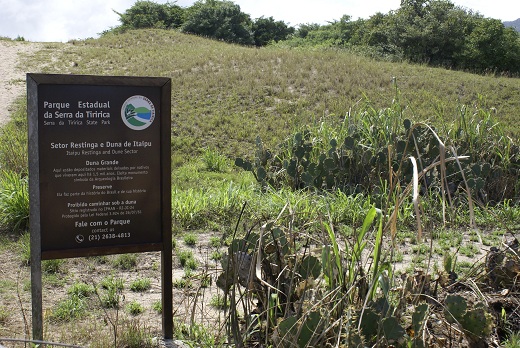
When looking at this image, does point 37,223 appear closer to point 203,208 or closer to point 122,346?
point 122,346

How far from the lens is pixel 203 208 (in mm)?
6918

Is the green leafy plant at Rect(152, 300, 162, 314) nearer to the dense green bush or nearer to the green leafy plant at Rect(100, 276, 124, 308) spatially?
the green leafy plant at Rect(100, 276, 124, 308)

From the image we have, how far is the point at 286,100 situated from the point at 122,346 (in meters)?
12.5

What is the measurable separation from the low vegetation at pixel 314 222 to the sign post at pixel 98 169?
1.29 ft

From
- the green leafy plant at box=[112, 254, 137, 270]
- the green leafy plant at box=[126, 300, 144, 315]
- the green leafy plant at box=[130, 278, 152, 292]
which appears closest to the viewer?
the green leafy plant at box=[126, 300, 144, 315]

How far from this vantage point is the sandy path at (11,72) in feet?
52.4

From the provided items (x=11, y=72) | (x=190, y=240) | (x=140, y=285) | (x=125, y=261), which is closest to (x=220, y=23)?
(x=11, y=72)

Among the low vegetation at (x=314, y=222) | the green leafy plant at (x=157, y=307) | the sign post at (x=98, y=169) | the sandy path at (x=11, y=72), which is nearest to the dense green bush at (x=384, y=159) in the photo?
the low vegetation at (x=314, y=222)

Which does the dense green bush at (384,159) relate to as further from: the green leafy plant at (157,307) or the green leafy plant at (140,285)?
the green leafy plant at (157,307)

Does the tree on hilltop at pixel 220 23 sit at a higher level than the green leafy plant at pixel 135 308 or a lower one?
higher

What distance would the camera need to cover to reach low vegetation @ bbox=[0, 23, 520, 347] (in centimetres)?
316

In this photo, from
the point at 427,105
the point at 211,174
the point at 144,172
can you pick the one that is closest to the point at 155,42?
the point at 427,105

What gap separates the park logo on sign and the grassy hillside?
837 centimetres

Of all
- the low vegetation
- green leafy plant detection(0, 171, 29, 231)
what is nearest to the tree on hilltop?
the low vegetation
